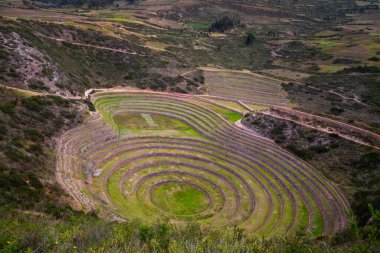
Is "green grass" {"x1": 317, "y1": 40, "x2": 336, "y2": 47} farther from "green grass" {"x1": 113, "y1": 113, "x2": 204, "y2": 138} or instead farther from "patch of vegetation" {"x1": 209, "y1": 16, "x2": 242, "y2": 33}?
"green grass" {"x1": 113, "y1": 113, "x2": 204, "y2": 138}

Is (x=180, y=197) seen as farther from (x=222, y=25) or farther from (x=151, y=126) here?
(x=222, y=25)

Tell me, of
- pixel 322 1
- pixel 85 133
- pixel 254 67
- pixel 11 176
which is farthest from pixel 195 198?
pixel 322 1

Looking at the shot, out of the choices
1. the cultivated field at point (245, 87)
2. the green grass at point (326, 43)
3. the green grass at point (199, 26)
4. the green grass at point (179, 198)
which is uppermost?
the green grass at point (199, 26)

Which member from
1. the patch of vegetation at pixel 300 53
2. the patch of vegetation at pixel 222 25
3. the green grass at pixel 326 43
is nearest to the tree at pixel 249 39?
the patch of vegetation at pixel 300 53

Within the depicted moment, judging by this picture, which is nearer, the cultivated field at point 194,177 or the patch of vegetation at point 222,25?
the cultivated field at point 194,177

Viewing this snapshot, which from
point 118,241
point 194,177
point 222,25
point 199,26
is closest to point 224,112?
point 194,177

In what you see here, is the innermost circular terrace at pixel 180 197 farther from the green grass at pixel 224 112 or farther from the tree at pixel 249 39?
the tree at pixel 249 39

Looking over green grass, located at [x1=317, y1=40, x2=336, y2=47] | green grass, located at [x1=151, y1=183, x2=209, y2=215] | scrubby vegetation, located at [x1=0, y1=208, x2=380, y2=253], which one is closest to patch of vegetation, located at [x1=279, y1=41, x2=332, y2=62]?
green grass, located at [x1=317, y1=40, x2=336, y2=47]
